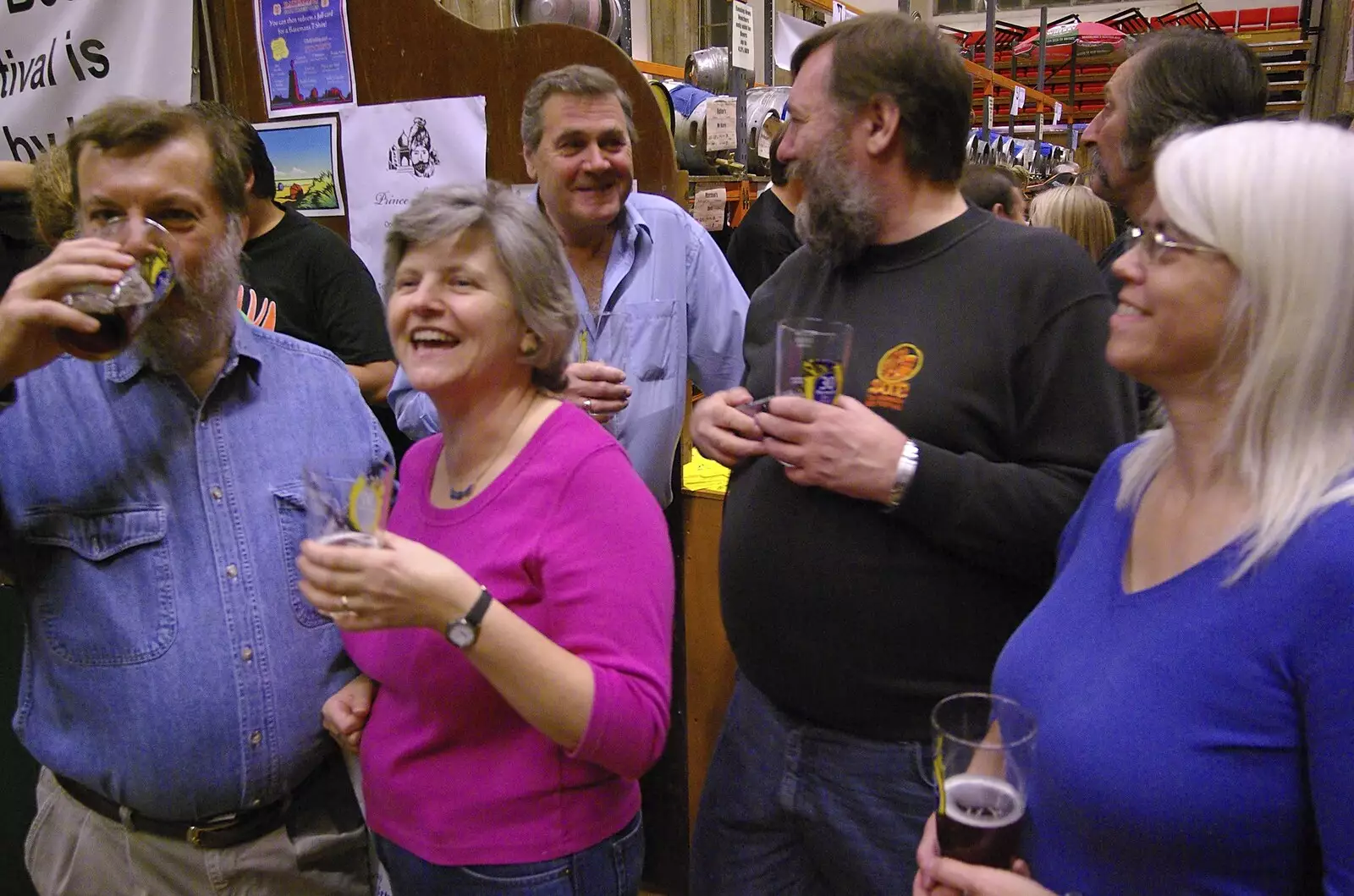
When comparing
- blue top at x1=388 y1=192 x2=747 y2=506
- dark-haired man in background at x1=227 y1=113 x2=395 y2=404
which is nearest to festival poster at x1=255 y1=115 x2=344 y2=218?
dark-haired man in background at x1=227 y1=113 x2=395 y2=404

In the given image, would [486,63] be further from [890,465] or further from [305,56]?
[890,465]

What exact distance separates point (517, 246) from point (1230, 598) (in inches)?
37.4

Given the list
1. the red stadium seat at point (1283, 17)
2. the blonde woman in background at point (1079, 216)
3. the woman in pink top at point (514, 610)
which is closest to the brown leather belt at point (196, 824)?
the woman in pink top at point (514, 610)

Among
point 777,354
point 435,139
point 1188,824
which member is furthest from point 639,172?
point 1188,824

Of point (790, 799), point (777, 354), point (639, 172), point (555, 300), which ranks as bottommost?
point (790, 799)

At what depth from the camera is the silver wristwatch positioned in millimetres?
1417

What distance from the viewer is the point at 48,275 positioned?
1.23 metres

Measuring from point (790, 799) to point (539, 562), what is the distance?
0.68 meters

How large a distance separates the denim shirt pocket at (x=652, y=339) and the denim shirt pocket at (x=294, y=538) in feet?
3.40

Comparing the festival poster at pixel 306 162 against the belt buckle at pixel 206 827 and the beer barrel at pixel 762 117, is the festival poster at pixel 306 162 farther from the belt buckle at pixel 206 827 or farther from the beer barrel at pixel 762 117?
the belt buckle at pixel 206 827

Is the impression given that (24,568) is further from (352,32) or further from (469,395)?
(352,32)

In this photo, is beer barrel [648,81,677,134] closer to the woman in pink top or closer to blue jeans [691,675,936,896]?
the woman in pink top

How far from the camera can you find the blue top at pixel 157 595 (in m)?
1.39

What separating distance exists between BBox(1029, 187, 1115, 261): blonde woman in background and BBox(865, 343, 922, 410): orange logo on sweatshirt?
261 centimetres
